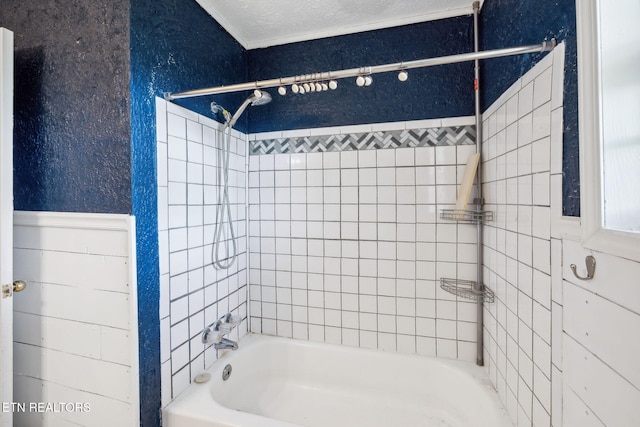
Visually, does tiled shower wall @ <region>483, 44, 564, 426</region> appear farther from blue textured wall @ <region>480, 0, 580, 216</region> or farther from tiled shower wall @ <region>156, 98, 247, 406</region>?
tiled shower wall @ <region>156, 98, 247, 406</region>

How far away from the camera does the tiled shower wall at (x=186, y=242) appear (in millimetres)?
1210

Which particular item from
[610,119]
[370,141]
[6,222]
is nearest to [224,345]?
[6,222]

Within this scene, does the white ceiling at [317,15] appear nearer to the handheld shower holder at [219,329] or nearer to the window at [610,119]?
the window at [610,119]

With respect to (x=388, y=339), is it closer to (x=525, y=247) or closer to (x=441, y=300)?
(x=441, y=300)

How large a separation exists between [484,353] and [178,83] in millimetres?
2134

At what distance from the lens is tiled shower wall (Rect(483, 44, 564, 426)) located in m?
0.81

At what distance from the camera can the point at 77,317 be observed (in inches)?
45.6

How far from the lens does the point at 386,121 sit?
1634 millimetres

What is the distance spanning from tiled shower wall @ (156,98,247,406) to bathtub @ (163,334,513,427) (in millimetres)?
170

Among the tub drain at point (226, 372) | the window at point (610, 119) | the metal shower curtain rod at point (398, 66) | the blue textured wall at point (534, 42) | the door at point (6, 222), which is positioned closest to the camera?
the window at point (610, 119)

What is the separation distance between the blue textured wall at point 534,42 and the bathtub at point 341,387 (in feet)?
3.70

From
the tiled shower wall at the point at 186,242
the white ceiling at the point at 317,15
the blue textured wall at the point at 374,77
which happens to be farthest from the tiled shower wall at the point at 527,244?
the tiled shower wall at the point at 186,242

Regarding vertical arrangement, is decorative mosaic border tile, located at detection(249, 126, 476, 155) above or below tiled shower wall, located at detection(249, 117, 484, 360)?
above

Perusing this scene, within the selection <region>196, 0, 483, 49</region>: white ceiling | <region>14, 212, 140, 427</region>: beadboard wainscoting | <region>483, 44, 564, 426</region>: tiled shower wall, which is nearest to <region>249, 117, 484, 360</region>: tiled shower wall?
<region>483, 44, 564, 426</region>: tiled shower wall
